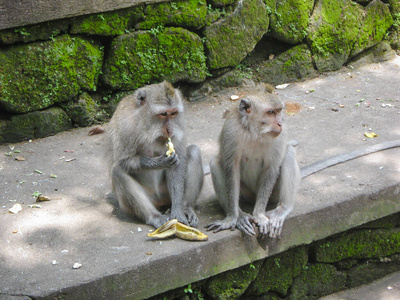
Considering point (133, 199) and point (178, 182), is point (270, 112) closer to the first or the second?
point (178, 182)

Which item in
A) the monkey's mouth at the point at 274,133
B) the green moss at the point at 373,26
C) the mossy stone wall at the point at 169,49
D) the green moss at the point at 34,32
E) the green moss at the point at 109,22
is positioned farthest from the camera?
the green moss at the point at 373,26

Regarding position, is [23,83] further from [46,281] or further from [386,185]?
[386,185]

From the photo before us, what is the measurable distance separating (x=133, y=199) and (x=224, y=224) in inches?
28.8

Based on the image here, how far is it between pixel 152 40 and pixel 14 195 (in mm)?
2702

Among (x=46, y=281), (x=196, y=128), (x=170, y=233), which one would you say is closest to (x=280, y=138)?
(x=170, y=233)

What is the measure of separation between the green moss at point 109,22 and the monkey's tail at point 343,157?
2841 millimetres

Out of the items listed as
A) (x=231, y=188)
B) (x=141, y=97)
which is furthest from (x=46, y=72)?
(x=231, y=188)

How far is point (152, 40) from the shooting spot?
6656 millimetres

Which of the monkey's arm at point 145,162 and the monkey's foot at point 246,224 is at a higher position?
the monkey's arm at point 145,162

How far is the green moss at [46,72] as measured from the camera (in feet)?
19.5

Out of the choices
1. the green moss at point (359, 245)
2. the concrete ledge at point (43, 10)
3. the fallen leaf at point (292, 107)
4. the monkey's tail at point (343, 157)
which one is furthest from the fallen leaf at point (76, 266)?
the fallen leaf at point (292, 107)

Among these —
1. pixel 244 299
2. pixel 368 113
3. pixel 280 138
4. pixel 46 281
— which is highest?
pixel 280 138

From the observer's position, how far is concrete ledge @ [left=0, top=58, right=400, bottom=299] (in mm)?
3691

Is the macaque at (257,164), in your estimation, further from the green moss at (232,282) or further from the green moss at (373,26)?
the green moss at (373,26)
